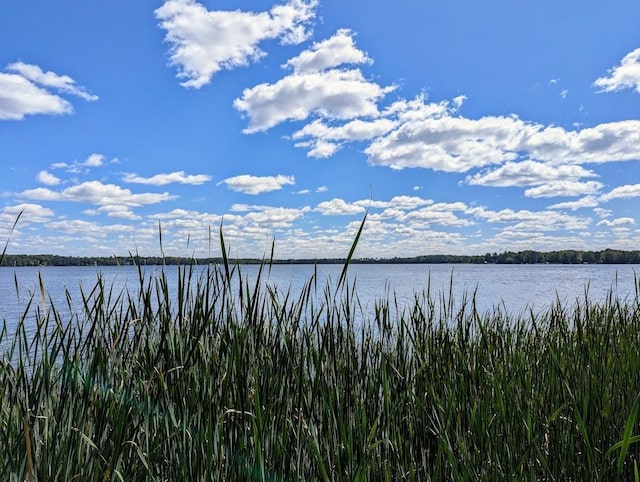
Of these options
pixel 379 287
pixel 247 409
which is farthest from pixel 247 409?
pixel 379 287

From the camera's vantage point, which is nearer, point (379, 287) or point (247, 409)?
point (247, 409)

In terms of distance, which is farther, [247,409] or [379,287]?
[379,287]

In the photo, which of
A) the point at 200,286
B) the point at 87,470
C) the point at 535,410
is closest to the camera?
the point at 87,470

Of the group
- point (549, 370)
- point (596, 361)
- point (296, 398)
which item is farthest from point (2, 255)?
point (596, 361)

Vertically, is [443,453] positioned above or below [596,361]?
below

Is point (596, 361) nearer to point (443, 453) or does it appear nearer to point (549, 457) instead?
point (549, 457)

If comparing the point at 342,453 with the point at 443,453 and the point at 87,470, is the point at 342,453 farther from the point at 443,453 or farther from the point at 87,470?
the point at 87,470

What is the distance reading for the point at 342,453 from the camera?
233cm

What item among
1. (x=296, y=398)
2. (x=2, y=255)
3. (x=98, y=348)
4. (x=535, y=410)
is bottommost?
(x=535, y=410)

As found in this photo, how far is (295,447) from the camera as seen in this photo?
7.75 feet

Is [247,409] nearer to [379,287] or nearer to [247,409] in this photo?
[247,409]

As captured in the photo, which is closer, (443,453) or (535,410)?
(443,453)

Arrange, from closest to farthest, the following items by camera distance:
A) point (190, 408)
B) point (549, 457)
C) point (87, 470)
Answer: point (87, 470) < point (190, 408) < point (549, 457)

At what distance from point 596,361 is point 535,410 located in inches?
32.5
